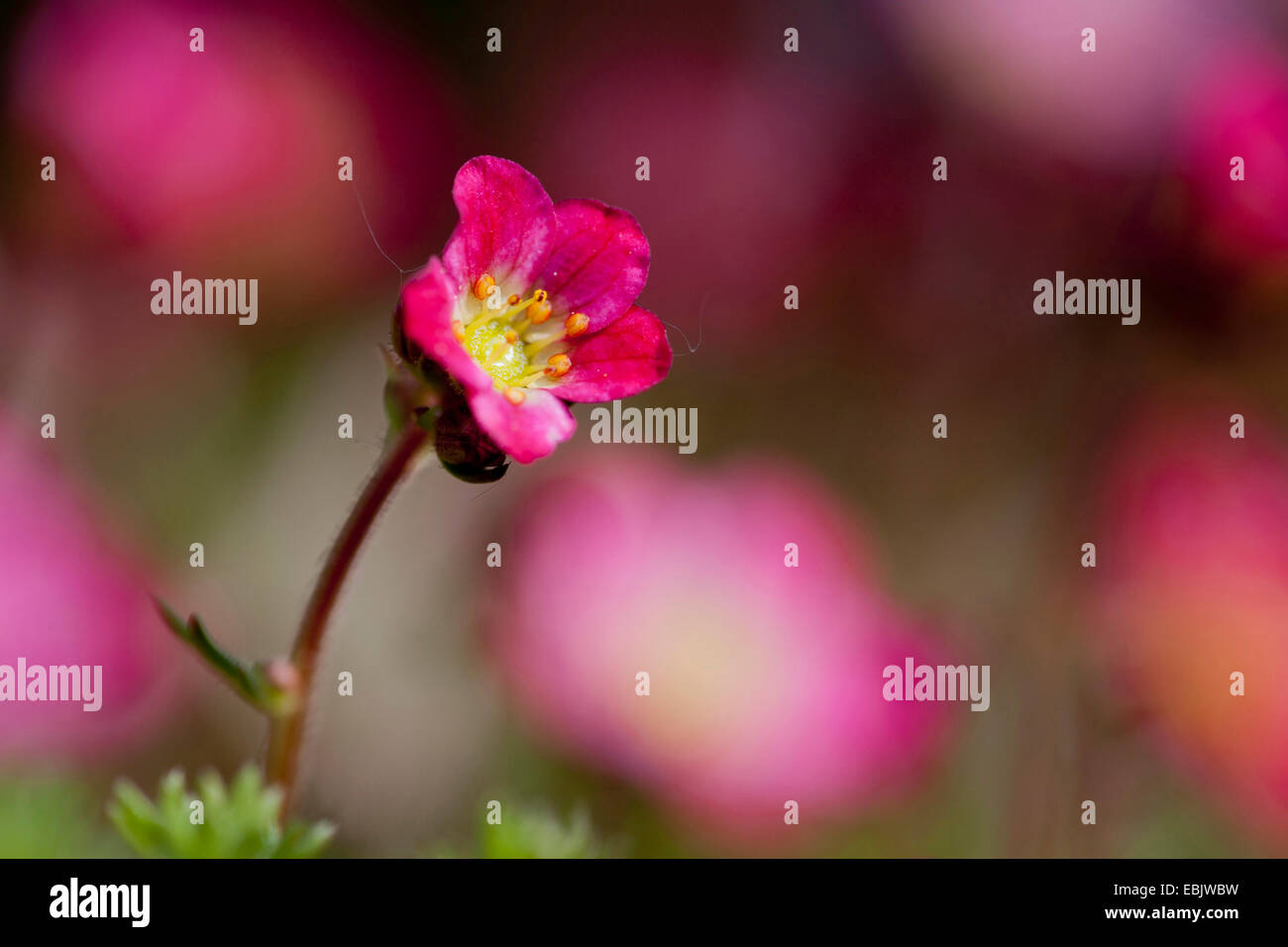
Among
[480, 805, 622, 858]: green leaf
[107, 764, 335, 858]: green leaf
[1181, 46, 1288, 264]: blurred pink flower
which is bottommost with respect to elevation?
[480, 805, 622, 858]: green leaf

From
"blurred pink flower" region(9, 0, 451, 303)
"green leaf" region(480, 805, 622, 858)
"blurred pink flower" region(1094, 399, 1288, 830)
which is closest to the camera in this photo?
"green leaf" region(480, 805, 622, 858)

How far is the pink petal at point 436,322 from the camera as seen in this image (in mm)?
398

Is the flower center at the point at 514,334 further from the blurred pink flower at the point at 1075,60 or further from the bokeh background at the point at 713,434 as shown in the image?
the blurred pink flower at the point at 1075,60

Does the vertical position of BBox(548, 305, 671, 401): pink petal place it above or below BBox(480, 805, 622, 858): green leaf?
above

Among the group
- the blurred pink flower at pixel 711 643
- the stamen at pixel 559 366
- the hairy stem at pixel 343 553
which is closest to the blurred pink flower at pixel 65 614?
the blurred pink flower at pixel 711 643

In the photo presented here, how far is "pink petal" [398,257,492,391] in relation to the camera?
40 cm

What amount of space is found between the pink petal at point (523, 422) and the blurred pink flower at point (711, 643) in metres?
0.50

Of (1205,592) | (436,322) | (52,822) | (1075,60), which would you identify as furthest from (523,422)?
(1075,60)

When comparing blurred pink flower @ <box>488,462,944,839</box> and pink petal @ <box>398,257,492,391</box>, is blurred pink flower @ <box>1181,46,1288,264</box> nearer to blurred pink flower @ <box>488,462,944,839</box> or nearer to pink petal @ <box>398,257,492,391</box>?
blurred pink flower @ <box>488,462,944,839</box>

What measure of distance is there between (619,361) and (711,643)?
1.81 feet

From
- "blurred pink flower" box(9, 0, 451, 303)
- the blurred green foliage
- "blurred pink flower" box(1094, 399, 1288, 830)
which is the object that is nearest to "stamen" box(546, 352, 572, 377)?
the blurred green foliage

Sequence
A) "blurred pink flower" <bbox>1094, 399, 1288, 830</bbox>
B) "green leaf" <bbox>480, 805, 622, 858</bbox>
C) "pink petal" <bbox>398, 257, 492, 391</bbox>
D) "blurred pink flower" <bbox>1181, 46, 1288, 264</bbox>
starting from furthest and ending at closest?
"blurred pink flower" <bbox>1094, 399, 1288, 830</bbox>
"blurred pink flower" <bbox>1181, 46, 1288, 264</bbox>
"green leaf" <bbox>480, 805, 622, 858</bbox>
"pink petal" <bbox>398, 257, 492, 391</bbox>

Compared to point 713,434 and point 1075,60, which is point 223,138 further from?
point 1075,60
